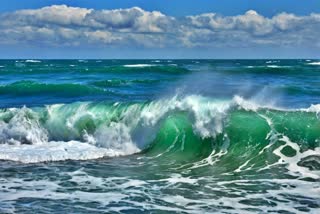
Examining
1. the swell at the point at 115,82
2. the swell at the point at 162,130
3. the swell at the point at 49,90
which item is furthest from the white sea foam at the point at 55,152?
the swell at the point at 115,82

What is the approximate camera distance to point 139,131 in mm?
13820

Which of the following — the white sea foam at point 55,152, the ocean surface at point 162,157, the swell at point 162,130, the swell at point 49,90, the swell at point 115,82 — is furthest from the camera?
the swell at point 115,82

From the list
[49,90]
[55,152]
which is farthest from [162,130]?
[49,90]

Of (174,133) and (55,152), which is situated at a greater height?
(174,133)

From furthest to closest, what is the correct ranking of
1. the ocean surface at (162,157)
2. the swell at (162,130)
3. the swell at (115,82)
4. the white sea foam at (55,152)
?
1. the swell at (115,82)
2. the swell at (162,130)
3. the white sea foam at (55,152)
4. the ocean surface at (162,157)

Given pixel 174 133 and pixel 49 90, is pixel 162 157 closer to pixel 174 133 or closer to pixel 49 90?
pixel 174 133

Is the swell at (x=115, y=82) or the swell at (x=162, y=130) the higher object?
the swell at (x=115, y=82)

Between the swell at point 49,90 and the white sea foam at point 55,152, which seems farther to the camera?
the swell at point 49,90

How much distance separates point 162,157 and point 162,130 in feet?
5.56

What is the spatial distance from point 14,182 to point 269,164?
5594 mm

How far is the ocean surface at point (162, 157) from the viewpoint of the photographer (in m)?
8.19

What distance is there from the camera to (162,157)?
12211 mm

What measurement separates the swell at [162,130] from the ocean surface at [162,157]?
0.09ft

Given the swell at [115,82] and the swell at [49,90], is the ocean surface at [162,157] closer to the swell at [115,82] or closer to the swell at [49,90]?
the swell at [49,90]
